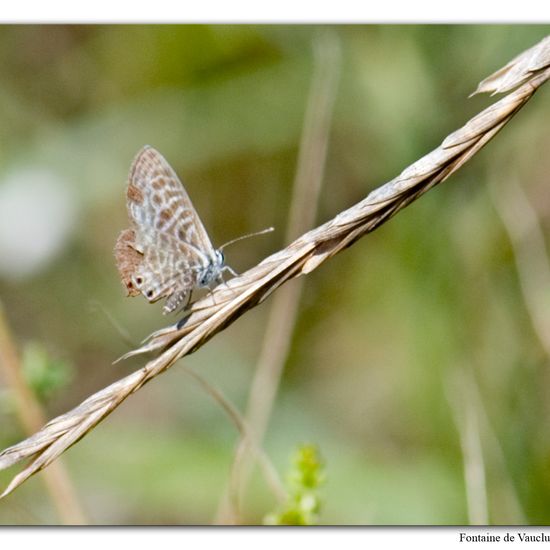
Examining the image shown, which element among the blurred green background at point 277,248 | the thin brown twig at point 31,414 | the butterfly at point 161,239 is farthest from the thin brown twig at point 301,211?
the butterfly at point 161,239

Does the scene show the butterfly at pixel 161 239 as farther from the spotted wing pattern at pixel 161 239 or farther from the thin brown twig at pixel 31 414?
the thin brown twig at pixel 31 414

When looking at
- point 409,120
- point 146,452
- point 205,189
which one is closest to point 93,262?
point 205,189

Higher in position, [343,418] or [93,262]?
[93,262]

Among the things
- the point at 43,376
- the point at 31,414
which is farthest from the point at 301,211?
the point at 31,414

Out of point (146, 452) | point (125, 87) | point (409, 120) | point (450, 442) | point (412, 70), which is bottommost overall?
Answer: point (450, 442)

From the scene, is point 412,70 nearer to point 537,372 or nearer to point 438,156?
point 537,372

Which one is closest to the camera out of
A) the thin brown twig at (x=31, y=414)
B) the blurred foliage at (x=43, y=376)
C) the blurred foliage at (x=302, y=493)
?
the blurred foliage at (x=302, y=493)

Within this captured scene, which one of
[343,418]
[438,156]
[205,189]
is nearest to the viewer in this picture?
[438,156]
